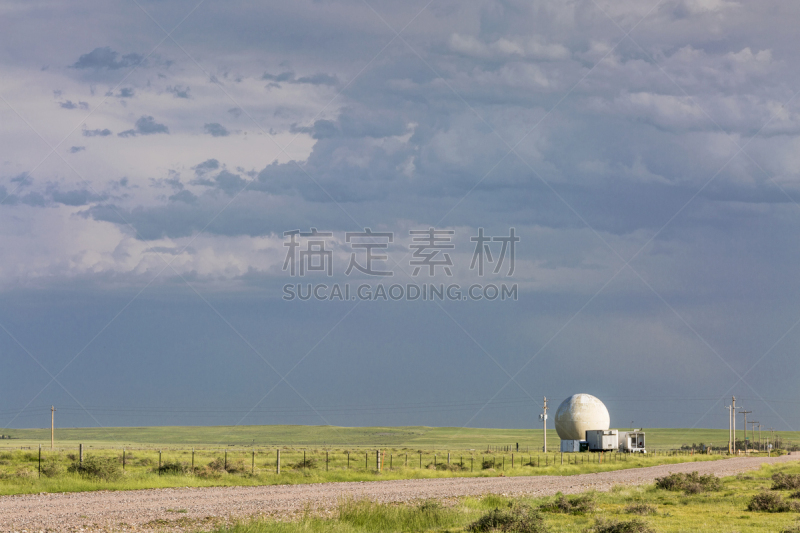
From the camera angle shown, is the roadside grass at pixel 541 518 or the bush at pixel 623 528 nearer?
→ the bush at pixel 623 528

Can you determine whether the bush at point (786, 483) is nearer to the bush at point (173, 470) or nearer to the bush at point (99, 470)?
the bush at point (173, 470)

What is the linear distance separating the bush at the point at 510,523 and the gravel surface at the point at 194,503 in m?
4.40

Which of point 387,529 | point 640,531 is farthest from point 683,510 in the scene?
point 387,529

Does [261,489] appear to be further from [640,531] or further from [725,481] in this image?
[725,481]

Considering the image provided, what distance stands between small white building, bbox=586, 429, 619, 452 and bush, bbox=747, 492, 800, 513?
5967 cm

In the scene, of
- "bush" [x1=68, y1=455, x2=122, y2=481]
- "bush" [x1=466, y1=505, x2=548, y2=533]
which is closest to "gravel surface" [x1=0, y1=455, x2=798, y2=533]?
"bush" [x1=68, y1=455, x2=122, y2=481]

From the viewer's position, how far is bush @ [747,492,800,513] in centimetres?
2459

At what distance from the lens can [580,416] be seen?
85.4 meters

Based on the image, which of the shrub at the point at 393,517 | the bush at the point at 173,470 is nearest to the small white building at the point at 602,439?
the bush at the point at 173,470

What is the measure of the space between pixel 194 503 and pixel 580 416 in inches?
2609

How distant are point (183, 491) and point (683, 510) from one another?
1822 cm

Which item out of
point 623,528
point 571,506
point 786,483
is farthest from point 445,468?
point 623,528

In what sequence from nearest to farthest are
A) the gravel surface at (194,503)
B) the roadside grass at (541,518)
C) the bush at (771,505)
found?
the roadside grass at (541,518) < the gravel surface at (194,503) < the bush at (771,505)

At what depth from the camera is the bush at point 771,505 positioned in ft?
80.7
